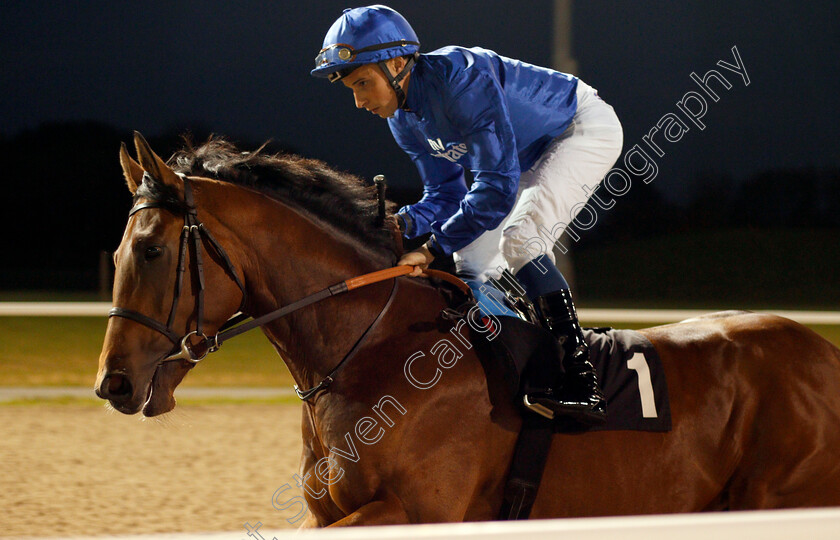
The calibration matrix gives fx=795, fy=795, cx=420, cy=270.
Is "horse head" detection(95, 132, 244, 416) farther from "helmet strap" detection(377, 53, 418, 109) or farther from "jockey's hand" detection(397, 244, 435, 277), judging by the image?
"helmet strap" detection(377, 53, 418, 109)

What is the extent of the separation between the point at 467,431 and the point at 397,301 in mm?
382

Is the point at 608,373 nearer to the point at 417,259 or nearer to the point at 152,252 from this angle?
the point at 417,259

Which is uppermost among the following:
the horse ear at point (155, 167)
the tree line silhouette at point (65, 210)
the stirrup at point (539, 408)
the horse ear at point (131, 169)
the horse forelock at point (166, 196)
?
the horse ear at point (155, 167)

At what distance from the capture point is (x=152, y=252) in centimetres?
180

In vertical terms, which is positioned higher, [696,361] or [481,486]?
[696,361]

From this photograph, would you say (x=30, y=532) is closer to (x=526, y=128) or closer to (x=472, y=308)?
(x=472, y=308)

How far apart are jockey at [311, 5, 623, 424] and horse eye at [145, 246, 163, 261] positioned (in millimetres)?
624

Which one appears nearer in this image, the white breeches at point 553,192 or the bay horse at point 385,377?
the bay horse at point 385,377

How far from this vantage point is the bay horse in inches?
72.1

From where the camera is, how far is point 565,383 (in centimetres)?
200

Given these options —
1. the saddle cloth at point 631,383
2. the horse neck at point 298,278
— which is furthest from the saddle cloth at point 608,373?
the horse neck at point 298,278

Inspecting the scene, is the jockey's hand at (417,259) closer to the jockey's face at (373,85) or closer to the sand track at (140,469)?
the jockey's face at (373,85)

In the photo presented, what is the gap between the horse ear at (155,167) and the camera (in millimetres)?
1798

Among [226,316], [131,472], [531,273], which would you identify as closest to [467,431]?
[531,273]
